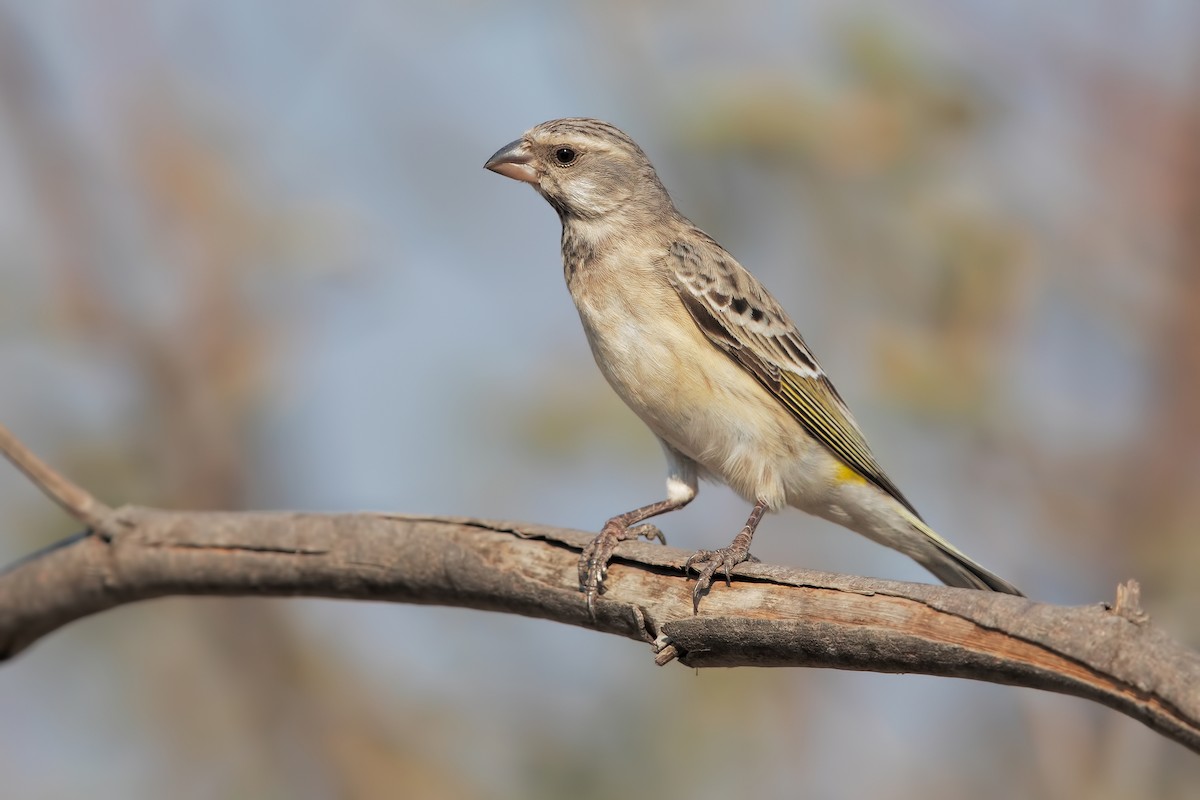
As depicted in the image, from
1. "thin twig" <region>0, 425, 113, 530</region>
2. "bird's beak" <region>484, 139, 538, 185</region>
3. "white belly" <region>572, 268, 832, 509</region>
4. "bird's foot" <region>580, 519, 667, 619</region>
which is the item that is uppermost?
"bird's beak" <region>484, 139, 538, 185</region>

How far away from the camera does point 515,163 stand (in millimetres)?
7336

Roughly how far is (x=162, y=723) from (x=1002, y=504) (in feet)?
17.9

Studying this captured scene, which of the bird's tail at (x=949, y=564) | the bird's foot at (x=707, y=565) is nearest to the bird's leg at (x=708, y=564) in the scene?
the bird's foot at (x=707, y=565)

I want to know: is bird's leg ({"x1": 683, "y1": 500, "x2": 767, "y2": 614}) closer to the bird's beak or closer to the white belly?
the white belly

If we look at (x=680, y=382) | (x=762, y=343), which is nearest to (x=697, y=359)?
(x=680, y=382)

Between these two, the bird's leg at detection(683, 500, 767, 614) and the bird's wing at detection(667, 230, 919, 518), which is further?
the bird's wing at detection(667, 230, 919, 518)

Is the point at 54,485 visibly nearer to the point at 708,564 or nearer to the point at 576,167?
the point at 708,564

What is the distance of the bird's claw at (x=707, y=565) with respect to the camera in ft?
16.4

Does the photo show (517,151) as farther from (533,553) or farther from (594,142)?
(533,553)

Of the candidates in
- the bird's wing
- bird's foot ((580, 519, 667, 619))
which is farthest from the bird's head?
bird's foot ((580, 519, 667, 619))

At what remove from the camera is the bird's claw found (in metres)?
4.99

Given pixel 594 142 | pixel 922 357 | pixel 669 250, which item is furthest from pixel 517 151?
pixel 922 357

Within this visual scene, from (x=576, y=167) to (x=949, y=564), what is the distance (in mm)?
3115

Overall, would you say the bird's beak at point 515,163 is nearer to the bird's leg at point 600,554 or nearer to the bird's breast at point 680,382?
the bird's breast at point 680,382
